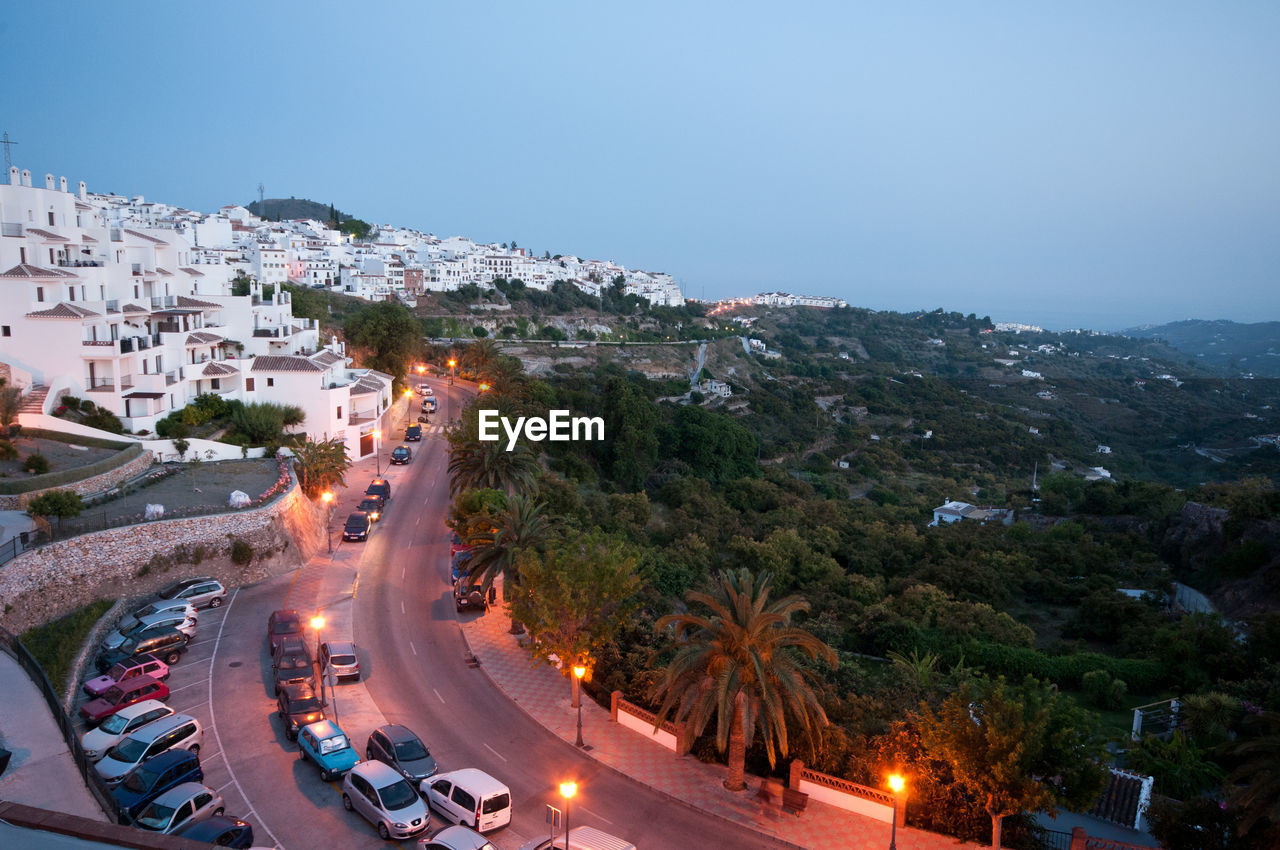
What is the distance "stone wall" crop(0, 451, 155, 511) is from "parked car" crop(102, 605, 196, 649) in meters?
5.88

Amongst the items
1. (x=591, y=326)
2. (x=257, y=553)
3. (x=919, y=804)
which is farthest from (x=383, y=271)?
(x=919, y=804)

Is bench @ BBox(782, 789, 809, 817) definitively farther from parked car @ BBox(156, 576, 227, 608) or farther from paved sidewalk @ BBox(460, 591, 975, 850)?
parked car @ BBox(156, 576, 227, 608)

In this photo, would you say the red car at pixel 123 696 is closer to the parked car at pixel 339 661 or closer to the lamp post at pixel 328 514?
the parked car at pixel 339 661

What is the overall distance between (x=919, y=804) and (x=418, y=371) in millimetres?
63736

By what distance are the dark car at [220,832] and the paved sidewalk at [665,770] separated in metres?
7.17

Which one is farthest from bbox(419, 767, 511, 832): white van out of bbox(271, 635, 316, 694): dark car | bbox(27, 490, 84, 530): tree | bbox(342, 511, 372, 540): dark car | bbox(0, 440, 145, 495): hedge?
bbox(0, 440, 145, 495): hedge

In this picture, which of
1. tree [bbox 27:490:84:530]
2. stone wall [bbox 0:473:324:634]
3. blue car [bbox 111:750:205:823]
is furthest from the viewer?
tree [bbox 27:490:84:530]

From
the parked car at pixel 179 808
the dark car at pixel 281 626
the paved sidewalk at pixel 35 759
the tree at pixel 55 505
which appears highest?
the tree at pixel 55 505

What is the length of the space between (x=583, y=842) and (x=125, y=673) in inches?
539

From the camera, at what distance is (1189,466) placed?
74.7 m

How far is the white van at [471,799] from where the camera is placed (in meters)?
14.2

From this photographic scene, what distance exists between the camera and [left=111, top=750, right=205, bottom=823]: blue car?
14.3m

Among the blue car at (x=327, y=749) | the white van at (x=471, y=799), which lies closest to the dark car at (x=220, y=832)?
the blue car at (x=327, y=749)

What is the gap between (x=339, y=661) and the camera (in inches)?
803
